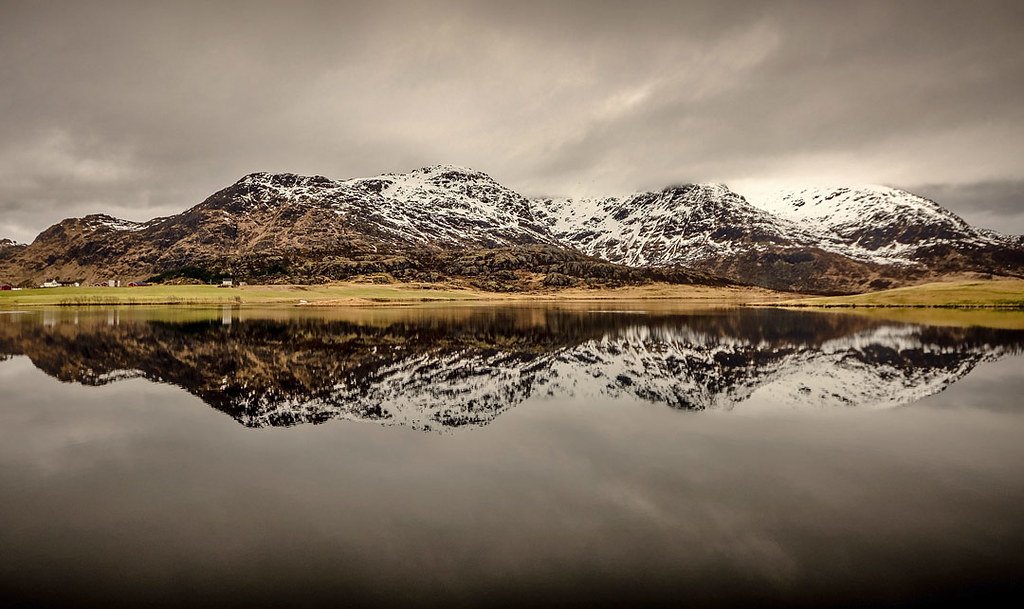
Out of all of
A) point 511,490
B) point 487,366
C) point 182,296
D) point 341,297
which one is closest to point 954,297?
point 487,366

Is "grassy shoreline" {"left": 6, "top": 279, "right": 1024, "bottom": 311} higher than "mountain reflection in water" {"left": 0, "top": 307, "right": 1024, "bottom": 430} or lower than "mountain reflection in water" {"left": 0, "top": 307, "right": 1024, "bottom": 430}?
higher

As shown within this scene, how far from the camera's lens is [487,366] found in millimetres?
38875

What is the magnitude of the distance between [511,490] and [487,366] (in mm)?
24682

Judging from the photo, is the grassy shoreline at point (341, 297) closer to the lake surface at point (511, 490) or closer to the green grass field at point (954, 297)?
the green grass field at point (954, 297)

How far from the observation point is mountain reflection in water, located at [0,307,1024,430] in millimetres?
26297

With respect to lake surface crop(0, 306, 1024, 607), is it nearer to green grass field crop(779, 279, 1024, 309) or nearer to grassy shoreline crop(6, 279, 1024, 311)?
green grass field crop(779, 279, 1024, 309)

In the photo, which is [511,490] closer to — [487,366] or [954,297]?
[487,366]

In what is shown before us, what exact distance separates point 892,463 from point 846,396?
1195 centimetres

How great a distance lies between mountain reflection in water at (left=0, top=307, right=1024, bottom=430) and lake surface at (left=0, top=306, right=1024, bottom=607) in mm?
379

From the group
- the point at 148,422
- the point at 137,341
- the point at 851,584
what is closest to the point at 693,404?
the point at 851,584

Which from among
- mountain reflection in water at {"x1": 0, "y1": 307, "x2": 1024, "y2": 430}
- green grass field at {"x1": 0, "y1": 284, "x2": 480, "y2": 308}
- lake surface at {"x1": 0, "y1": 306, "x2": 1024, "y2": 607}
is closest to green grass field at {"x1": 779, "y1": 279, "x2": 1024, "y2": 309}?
mountain reflection in water at {"x1": 0, "y1": 307, "x2": 1024, "y2": 430}

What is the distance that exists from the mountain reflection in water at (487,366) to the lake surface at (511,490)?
0.38m

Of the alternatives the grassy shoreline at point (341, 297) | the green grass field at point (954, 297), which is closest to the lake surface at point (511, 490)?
the green grass field at point (954, 297)

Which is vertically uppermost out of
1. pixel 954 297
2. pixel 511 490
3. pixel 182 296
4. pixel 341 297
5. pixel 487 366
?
pixel 954 297
